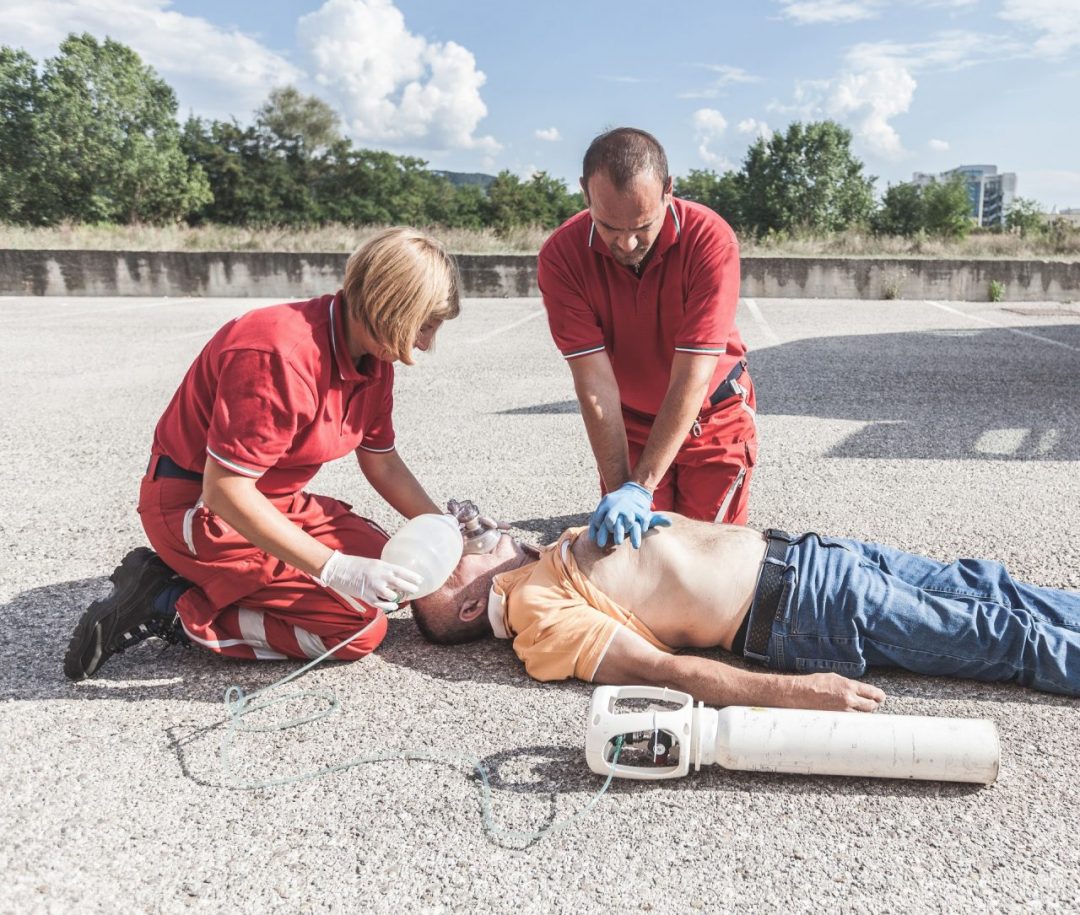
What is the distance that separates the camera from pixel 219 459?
7.77 feet

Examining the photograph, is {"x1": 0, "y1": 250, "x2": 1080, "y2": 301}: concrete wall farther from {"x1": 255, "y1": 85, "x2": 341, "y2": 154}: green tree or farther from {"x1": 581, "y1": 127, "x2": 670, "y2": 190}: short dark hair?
{"x1": 255, "y1": 85, "x2": 341, "y2": 154}: green tree

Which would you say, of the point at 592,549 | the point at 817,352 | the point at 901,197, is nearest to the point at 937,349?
the point at 817,352

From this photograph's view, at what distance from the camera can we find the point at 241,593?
2.72 m

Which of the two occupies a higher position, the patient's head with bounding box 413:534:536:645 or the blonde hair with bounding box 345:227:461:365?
the blonde hair with bounding box 345:227:461:365

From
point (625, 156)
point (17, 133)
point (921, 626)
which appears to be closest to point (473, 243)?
point (625, 156)

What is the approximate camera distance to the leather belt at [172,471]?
2.73m

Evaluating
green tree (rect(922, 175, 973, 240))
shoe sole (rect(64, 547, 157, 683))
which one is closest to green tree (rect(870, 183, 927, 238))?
green tree (rect(922, 175, 973, 240))

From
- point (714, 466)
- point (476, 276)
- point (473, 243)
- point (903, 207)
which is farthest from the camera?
point (903, 207)

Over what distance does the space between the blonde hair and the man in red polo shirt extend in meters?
0.75

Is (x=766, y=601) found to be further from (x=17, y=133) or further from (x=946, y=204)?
(x=946, y=204)

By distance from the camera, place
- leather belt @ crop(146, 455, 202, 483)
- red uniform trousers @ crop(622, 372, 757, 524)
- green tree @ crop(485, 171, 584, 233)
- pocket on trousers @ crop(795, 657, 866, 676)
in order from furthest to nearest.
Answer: green tree @ crop(485, 171, 584, 233), red uniform trousers @ crop(622, 372, 757, 524), leather belt @ crop(146, 455, 202, 483), pocket on trousers @ crop(795, 657, 866, 676)

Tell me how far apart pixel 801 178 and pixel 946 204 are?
1180 cm

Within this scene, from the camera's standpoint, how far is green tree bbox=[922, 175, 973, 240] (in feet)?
210

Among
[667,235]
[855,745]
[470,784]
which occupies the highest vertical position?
[667,235]
